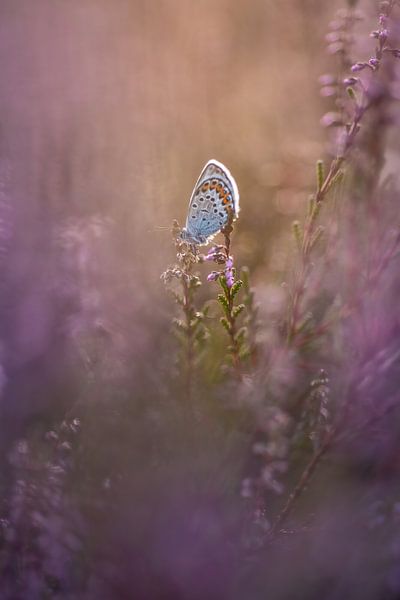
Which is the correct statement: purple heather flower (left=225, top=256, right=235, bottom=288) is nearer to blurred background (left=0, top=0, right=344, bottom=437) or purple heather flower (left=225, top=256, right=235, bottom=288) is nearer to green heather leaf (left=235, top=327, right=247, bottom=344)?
green heather leaf (left=235, top=327, right=247, bottom=344)

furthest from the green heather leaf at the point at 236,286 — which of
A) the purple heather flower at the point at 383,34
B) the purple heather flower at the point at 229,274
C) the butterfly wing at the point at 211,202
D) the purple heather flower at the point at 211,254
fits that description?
the purple heather flower at the point at 383,34

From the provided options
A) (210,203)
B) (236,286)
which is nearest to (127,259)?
(210,203)

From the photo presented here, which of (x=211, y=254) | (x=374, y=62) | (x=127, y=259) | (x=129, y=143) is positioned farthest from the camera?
(x=129, y=143)

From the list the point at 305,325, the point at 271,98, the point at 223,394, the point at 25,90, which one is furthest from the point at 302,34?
the point at 223,394

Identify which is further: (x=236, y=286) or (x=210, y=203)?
(x=210, y=203)

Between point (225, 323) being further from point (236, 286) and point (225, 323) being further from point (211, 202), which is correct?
point (211, 202)

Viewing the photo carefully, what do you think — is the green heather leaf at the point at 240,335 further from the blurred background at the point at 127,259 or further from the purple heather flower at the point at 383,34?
the purple heather flower at the point at 383,34

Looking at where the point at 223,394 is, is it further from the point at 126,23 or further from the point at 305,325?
the point at 126,23
